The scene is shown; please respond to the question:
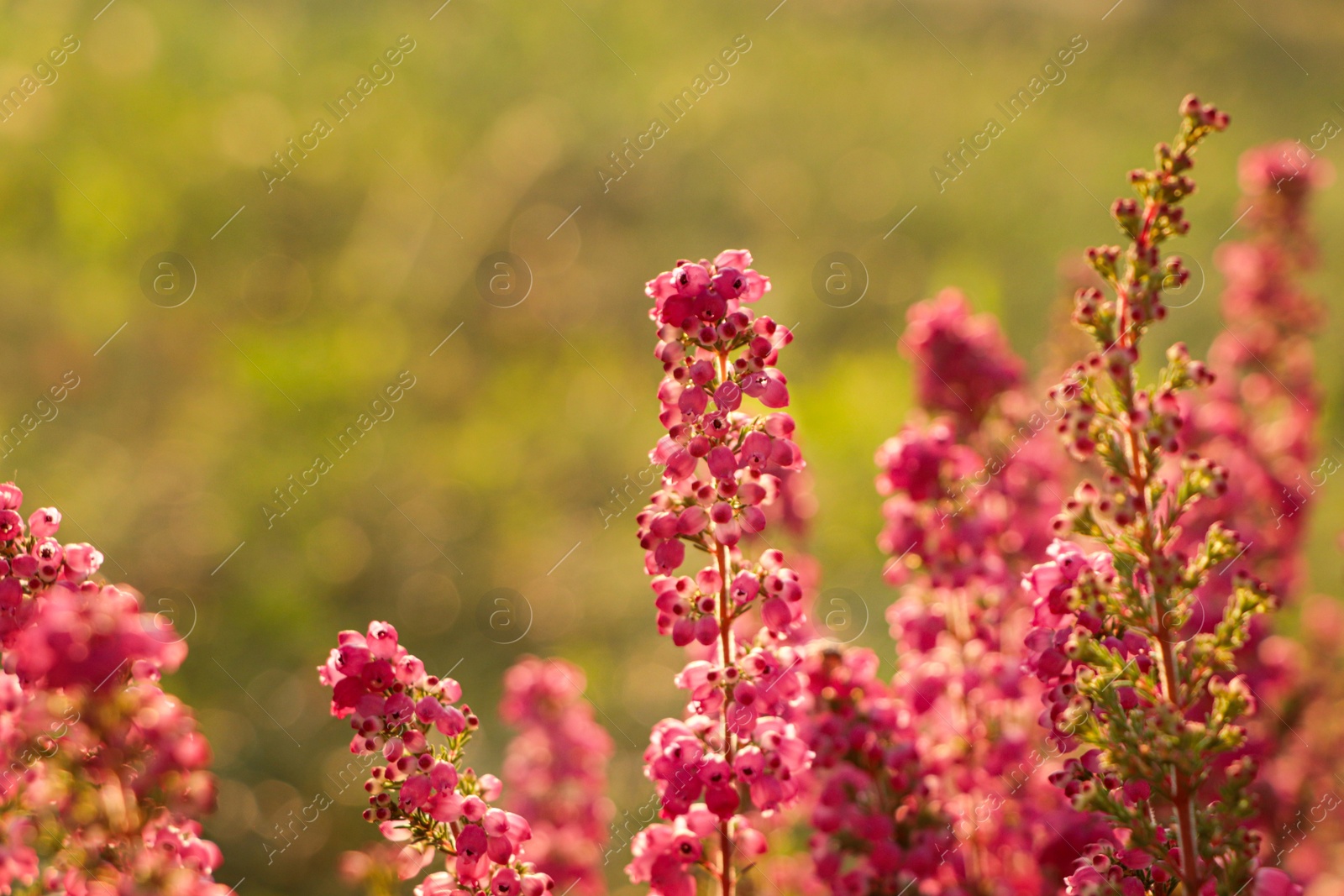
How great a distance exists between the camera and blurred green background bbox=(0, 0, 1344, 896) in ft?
17.3

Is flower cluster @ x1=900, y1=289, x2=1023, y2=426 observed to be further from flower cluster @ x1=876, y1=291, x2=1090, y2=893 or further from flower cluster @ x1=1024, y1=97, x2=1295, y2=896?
flower cluster @ x1=1024, y1=97, x2=1295, y2=896

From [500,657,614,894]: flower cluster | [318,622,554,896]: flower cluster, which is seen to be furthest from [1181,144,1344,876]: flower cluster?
[318,622,554,896]: flower cluster

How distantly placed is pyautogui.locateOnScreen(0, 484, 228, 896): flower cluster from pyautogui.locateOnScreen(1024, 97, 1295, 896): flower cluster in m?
1.23

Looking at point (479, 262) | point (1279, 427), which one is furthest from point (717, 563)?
point (479, 262)

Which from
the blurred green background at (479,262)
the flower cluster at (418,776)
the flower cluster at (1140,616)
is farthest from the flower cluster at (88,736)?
the blurred green background at (479,262)

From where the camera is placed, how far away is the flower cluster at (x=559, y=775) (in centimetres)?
246

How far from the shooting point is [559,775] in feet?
8.61

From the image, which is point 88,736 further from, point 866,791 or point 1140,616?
point 1140,616

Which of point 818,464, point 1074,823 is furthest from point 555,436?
point 1074,823

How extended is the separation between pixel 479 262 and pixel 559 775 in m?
6.67

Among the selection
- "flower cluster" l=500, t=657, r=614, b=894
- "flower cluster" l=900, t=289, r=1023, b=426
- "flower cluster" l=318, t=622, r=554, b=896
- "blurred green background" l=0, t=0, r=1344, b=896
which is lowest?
"flower cluster" l=318, t=622, r=554, b=896

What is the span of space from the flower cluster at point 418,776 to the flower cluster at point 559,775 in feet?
3.13

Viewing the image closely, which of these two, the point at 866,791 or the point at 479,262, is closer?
the point at 866,791

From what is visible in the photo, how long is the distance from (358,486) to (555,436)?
1401 mm
